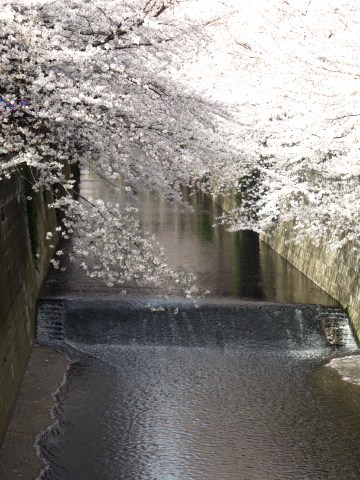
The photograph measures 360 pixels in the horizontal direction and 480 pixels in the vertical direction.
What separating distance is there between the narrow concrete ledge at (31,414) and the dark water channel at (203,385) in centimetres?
19

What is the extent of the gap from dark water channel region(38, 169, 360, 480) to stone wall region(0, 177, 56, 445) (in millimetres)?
724

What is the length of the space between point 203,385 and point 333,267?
6056 millimetres

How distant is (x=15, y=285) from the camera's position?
11.6m

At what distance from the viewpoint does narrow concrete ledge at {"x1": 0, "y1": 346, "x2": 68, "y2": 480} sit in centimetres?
920

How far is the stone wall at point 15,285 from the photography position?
33.0 ft

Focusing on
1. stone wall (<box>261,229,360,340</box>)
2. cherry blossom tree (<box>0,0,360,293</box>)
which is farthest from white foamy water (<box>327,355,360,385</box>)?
cherry blossom tree (<box>0,0,360,293</box>)

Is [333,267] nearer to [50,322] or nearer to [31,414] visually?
[50,322]

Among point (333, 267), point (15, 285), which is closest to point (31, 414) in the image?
point (15, 285)

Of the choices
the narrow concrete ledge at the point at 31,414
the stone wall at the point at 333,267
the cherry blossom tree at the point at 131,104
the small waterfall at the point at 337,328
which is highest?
the cherry blossom tree at the point at 131,104

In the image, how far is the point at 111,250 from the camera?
955 cm

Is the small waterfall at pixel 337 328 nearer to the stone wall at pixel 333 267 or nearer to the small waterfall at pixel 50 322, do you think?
the stone wall at pixel 333 267

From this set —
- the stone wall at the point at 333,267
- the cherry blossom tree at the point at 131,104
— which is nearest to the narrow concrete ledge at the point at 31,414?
the cherry blossom tree at the point at 131,104

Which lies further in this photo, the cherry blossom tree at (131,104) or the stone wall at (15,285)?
the stone wall at (15,285)

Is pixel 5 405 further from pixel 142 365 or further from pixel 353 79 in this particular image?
pixel 353 79
